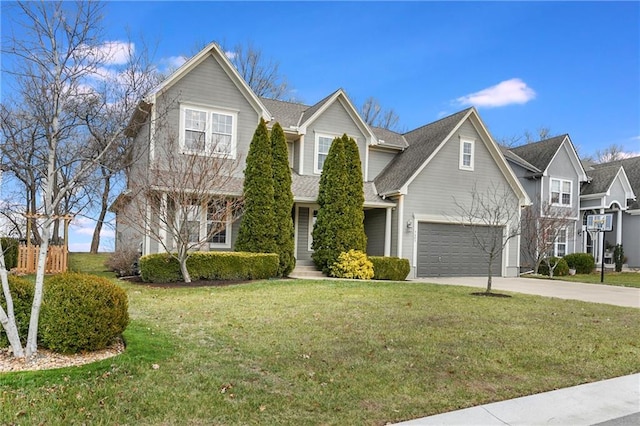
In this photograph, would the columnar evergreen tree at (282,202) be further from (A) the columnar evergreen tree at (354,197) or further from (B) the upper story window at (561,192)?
(B) the upper story window at (561,192)

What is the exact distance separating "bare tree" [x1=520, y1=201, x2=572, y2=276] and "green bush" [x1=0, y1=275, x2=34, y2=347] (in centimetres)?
2148

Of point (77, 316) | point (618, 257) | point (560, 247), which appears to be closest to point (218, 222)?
point (77, 316)

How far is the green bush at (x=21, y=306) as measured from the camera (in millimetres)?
5477

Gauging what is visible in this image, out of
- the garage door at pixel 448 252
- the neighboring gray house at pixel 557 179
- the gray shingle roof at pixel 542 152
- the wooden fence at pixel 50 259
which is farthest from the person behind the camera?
the gray shingle roof at pixel 542 152

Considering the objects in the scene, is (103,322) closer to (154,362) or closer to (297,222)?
(154,362)

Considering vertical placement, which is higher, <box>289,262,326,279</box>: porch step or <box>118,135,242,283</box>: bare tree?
<box>118,135,242,283</box>: bare tree

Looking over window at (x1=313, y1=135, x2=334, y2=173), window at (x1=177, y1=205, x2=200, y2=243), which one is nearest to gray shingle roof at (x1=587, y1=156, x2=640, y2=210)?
window at (x1=313, y1=135, x2=334, y2=173)

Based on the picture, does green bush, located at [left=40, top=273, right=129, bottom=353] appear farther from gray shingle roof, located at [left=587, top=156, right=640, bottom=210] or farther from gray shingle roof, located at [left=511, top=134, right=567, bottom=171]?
gray shingle roof, located at [left=587, top=156, right=640, bottom=210]

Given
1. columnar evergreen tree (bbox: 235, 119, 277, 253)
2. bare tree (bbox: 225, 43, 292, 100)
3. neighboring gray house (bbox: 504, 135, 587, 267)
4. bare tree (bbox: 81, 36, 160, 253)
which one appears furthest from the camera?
bare tree (bbox: 225, 43, 292, 100)

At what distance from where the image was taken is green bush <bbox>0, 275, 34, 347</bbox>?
5.48m

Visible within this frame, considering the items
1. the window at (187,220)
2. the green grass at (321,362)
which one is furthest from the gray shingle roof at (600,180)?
the window at (187,220)

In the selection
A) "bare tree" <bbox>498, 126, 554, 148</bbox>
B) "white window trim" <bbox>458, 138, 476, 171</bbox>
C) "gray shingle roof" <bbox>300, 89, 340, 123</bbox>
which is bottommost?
"white window trim" <bbox>458, 138, 476, 171</bbox>

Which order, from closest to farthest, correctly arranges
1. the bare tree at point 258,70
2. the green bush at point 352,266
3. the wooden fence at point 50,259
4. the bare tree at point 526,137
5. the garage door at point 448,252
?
the wooden fence at point 50,259, the green bush at point 352,266, the garage door at point 448,252, the bare tree at point 258,70, the bare tree at point 526,137

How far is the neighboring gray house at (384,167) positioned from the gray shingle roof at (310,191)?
0.14 ft
